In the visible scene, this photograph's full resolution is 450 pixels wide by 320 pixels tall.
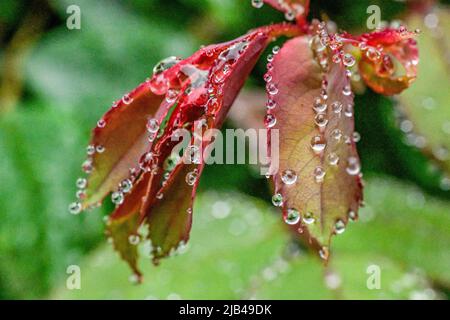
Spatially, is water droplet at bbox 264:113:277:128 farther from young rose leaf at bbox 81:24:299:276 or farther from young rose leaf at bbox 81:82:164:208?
young rose leaf at bbox 81:82:164:208

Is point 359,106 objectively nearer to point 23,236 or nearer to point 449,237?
point 449,237

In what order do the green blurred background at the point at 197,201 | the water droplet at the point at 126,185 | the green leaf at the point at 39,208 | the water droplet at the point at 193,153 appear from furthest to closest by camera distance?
1. the green leaf at the point at 39,208
2. the green blurred background at the point at 197,201
3. the water droplet at the point at 126,185
4. the water droplet at the point at 193,153

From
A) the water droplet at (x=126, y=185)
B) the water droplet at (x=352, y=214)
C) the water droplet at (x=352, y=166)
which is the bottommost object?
the water droplet at (x=352, y=214)

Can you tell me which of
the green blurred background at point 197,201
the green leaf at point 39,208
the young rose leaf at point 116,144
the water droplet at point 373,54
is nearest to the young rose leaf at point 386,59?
the water droplet at point 373,54

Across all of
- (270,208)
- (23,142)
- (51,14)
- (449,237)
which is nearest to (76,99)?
(23,142)

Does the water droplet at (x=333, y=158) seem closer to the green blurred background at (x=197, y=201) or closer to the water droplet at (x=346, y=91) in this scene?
the water droplet at (x=346, y=91)

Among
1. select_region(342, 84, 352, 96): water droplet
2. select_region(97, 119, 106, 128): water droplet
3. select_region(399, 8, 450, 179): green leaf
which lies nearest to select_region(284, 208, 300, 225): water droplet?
select_region(342, 84, 352, 96): water droplet

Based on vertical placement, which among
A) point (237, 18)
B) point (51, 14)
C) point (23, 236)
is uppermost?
point (51, 14)
